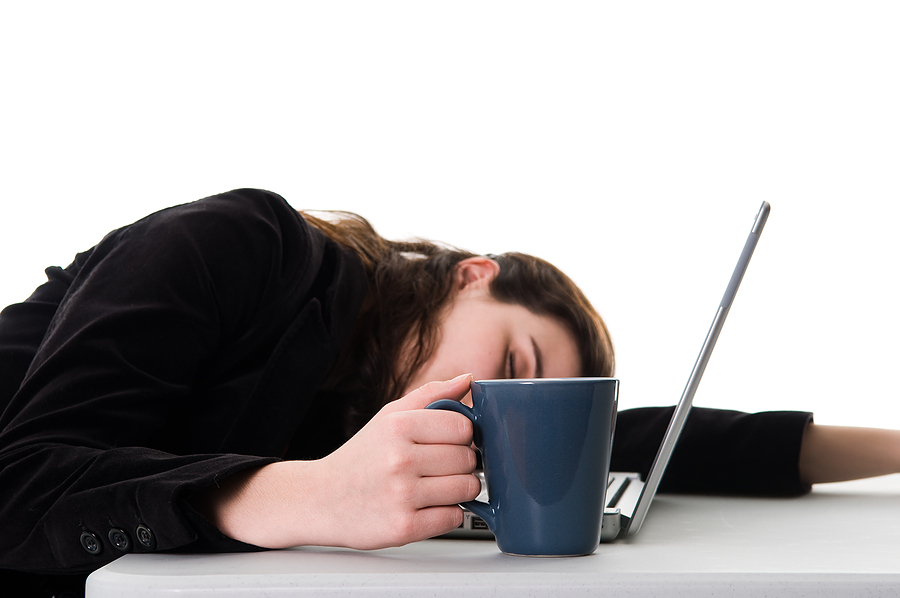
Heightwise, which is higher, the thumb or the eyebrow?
the thumb

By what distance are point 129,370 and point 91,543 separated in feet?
0.70

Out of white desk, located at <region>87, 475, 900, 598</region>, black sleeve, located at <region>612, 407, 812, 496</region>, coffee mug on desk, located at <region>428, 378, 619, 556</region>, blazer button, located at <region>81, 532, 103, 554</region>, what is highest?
coffee mug on desk, located at <region>428, 378, 619, 556</region>

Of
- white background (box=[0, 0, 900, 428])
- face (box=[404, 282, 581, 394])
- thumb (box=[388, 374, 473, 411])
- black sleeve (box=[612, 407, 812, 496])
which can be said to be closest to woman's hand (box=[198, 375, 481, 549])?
thumb (box=[388, 374, 473, 411])

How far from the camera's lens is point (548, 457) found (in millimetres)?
430

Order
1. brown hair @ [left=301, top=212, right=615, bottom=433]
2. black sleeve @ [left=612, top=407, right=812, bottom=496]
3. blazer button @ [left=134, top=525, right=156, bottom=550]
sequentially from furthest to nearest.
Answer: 1. brown hair @ [left=301, top=212, right=615, bottom=433]
2. black sleeve @ [left=612, top=407, right=812, bottom=496]
3. blazer button @ [left=134, top=525, right=156, bottom=550]

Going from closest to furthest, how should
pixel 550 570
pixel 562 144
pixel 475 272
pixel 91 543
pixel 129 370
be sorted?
pixel 550 570, pixel 91 543, pixel 129 370, pixel 475 272, pixel 562 144

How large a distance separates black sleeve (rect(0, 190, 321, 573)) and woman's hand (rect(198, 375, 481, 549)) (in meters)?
0.03

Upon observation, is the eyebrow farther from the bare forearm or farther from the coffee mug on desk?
the coffee mug on desk

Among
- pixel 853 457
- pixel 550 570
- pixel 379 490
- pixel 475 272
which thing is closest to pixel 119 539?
pixel 379 490

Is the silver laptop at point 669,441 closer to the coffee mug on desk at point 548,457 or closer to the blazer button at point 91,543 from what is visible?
the coffee mug on desk at point 548,457

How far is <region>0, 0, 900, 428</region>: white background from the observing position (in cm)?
249

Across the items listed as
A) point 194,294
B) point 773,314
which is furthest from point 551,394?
point 773,314

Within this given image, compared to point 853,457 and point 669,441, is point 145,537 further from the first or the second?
point 853,457

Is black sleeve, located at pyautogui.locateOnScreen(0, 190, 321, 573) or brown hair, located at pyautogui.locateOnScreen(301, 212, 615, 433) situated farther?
brown hair, located at pyautogui.locateOnScreen(301, 212, 615, 433)
